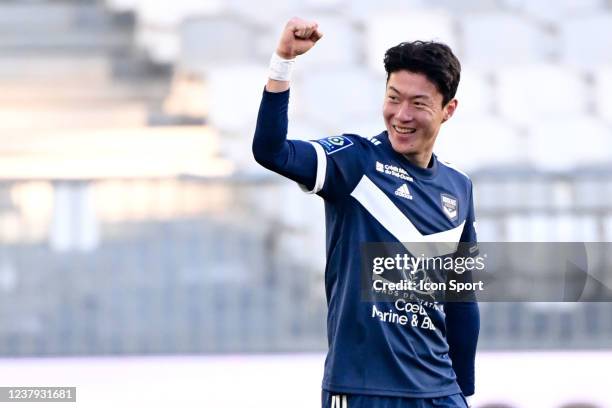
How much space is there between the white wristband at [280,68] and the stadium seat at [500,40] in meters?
8.74

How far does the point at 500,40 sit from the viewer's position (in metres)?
12.1

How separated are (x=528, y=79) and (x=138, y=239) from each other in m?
4.69

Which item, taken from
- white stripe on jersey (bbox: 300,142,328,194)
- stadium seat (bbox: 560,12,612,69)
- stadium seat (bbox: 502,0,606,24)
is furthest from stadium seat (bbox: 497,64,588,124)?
white stripe on jersey (bbox: 300,142,328,194)

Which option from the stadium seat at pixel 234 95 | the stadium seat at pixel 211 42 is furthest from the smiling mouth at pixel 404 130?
the stadium seat at pixel 211 42

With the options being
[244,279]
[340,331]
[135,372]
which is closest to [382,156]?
[340,331]

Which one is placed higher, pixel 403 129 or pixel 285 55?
pixel 285 55

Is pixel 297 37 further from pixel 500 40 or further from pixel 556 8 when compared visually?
pixel 556 8

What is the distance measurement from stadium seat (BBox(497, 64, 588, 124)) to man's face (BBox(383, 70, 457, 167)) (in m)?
7.88

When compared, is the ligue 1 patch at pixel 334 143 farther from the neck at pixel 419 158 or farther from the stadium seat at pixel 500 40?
the stadium seat at pixel 500 40

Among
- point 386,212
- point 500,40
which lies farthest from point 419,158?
point 500,40

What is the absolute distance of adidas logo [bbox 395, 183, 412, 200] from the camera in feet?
11.7

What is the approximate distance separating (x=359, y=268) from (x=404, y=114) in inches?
18.1

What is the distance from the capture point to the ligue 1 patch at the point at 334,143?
11.5 ft

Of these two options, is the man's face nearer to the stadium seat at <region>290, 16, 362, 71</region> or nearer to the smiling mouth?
the smiling mouth
